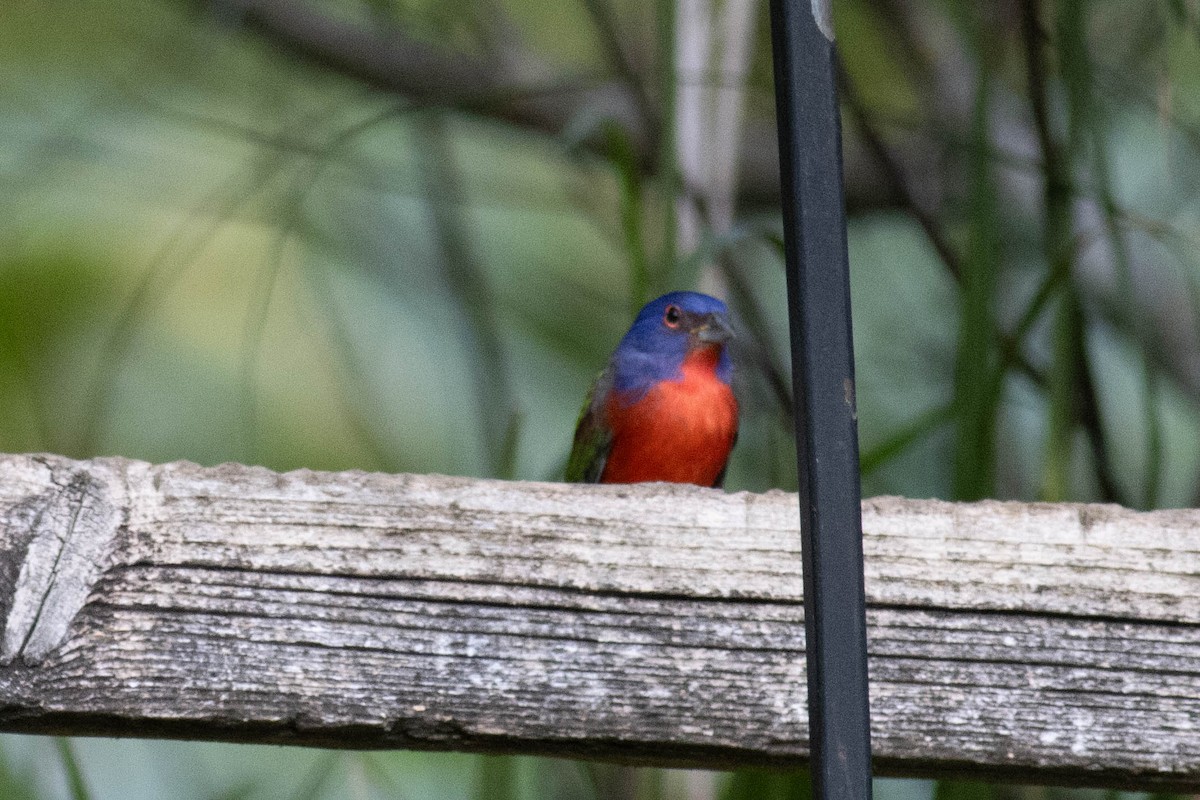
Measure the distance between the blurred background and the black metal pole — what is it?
1883 mm

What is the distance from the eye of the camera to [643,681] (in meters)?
1.20

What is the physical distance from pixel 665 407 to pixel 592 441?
18cm

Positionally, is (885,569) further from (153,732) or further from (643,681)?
(153,732)

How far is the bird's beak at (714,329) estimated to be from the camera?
3.44m

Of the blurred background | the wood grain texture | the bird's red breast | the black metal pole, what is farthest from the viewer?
the bird's red breast

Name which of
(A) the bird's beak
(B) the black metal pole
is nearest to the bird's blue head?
(A) the bird's beak

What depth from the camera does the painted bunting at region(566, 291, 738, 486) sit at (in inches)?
136

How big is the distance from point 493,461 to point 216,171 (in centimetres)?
191

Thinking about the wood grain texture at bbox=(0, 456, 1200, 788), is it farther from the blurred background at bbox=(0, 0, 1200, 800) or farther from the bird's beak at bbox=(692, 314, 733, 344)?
the bird's beak at bbox=(692, 314, 733, 344)

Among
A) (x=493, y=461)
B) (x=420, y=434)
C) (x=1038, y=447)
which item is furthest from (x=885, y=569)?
(x=420, y=434)

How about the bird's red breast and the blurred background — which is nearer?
the blurred background

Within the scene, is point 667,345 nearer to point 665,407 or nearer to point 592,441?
point 665,407

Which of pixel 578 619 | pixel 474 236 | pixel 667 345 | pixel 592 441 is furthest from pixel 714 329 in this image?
pixel 578 619

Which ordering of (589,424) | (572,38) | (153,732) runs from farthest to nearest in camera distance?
(572,38)
(589,424)
(153,732)
